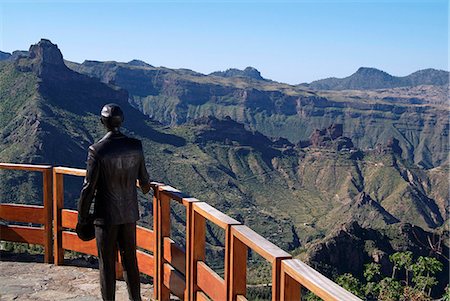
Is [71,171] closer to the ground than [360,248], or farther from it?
farther from it

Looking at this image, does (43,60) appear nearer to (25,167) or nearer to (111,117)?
(25,167)

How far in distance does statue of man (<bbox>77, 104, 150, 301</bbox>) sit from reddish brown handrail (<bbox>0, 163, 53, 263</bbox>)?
2.09 meters

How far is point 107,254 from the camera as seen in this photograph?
5.34 meters

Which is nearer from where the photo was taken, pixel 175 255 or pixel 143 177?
pixel 143 177

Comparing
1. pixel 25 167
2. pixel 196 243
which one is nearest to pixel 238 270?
pixel 196 243

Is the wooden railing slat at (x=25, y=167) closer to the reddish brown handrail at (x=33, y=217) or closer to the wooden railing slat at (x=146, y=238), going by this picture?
the reddish brown handrail at (x=33, y=217)

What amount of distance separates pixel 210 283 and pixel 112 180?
121cm

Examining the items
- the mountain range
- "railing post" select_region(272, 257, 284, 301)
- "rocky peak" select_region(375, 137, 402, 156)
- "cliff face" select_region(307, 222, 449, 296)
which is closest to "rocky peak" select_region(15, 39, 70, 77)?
the mountain range

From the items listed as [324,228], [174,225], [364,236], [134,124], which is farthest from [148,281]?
[134,124]

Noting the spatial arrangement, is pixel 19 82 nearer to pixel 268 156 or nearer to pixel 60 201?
pixel 268 156

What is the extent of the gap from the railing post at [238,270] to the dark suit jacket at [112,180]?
1.32 metres

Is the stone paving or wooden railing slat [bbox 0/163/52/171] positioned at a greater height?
wooden railing slat [bbox 0/163/52/171]

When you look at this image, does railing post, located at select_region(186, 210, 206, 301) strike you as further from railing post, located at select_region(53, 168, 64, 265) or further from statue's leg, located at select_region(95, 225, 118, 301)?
railing post, located at select_region(53, 168, 64, 265)

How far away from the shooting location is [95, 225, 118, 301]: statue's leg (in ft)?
17.4
